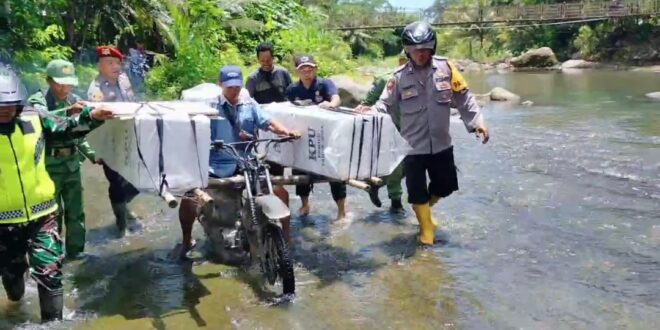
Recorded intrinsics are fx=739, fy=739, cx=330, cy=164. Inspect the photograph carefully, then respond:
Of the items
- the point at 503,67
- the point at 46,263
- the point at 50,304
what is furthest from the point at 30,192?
the point at 503,67

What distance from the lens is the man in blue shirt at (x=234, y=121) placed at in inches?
242

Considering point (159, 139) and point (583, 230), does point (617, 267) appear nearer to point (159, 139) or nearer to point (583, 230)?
point (583, 230)

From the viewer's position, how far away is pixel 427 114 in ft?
22.0

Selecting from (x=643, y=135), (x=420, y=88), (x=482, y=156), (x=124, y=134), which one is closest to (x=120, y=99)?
(x=124, y=134)

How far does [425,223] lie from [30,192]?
361cm

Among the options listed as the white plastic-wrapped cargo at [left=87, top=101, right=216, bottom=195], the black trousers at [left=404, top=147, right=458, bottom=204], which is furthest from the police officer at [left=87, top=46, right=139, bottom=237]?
the black trousers at [left=404, top=147, right=458, bottom=204]

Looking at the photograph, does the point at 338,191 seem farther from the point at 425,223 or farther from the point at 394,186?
the point at 425,223

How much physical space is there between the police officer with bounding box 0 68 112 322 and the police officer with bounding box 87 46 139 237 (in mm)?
1817

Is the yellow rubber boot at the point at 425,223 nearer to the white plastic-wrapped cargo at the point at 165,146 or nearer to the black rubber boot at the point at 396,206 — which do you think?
the black rubber boot at the point at 396,206

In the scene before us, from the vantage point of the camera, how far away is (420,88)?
6699mm

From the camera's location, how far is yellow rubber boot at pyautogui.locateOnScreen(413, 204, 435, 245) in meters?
6.90

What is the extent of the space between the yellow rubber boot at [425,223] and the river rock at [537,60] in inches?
1538

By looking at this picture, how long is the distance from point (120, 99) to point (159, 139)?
2.11 meters

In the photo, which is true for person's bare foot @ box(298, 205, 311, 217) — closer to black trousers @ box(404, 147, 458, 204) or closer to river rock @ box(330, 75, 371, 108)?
black trousers @ box(404, 147, 458, 204)
